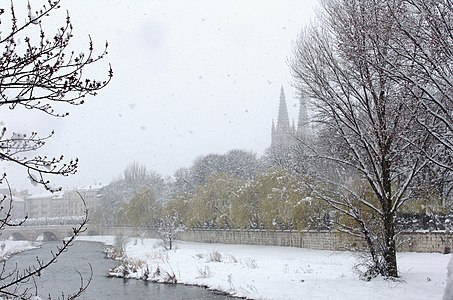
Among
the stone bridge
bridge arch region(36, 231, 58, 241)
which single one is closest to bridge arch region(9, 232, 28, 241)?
the stone bridge

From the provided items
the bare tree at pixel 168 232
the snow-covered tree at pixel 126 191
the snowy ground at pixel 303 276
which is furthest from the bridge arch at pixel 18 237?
the snowy ground at pixel 303 276

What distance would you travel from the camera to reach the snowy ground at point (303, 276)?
12695 millimetres

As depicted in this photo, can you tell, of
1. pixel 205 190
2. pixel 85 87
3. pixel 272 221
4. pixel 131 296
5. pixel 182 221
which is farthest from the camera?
pixel 182 221

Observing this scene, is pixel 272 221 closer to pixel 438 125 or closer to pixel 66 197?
pixel 438 125

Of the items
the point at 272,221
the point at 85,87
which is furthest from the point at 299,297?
the point at 272,221

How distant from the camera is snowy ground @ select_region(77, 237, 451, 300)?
12695 millimetres

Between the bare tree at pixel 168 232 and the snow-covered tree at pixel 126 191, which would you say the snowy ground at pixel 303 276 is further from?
the snow-covered tree at pixel 126 191

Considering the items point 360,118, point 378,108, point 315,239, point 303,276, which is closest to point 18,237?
point 315,239

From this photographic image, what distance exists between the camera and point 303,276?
16891mm

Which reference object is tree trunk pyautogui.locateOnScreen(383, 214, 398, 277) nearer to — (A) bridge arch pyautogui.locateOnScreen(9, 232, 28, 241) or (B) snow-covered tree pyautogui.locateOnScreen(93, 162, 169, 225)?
(B) snow-covered tree pyautogui.locateOnScreen(93, 162, 169, 225)

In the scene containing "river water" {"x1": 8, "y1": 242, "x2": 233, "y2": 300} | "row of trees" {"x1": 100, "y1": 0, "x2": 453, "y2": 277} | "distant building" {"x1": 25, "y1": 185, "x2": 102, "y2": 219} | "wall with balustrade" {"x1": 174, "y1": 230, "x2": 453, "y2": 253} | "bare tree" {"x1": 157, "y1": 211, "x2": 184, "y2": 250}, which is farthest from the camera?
"distant building" {"x1": 25, "y1": 185, "x2": 102, "y2": 219}

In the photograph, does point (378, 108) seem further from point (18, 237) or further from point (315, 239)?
point (18, 237)

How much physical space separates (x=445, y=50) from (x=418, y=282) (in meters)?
7.12

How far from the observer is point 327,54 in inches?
551
